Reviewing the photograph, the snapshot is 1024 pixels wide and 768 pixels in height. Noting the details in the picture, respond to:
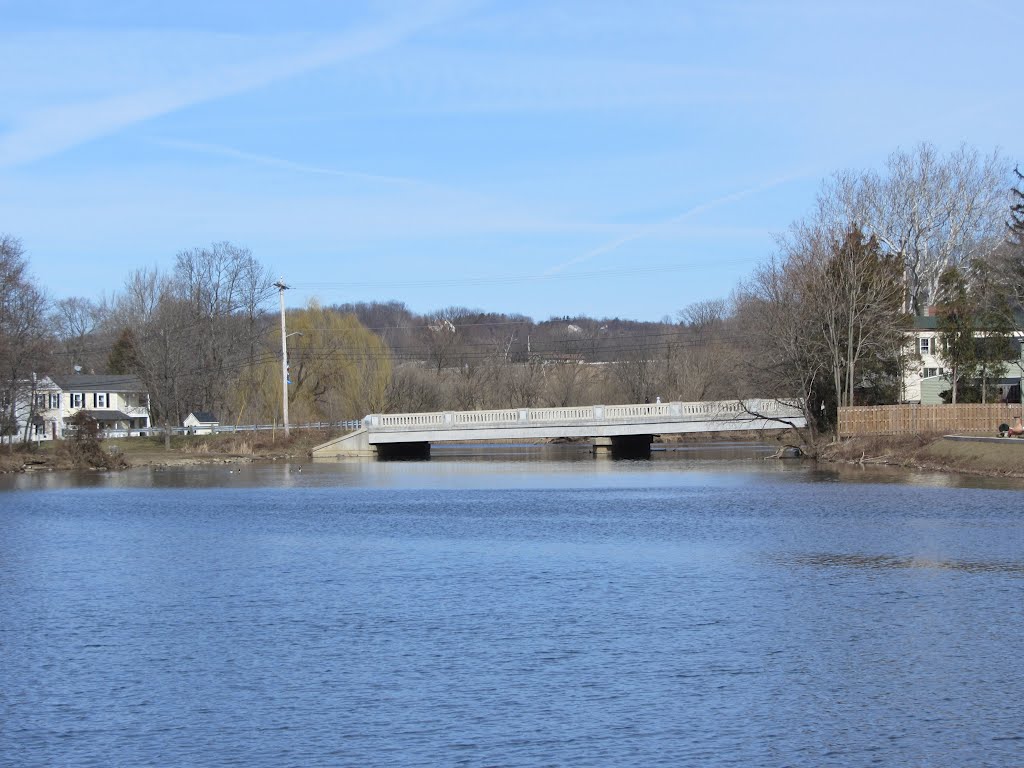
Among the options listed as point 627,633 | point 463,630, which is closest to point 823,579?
point 627,633

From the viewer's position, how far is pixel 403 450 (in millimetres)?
92625

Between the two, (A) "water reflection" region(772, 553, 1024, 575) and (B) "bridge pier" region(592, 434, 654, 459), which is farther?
(B) "bridge pier" region(592, 434, 654, 459)

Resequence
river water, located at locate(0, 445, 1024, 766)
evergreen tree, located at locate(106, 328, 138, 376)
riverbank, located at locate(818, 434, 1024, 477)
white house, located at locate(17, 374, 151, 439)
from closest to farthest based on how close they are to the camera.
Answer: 1. river water, located at locate(0, 445, 1024, 766)
2. riverbank, located at locate(818, 434, 1024, 477)
3. white house, located at locate(17, 374, 151, 439)
4. evergreen tree, located at locate(106, 328, 138, 376)

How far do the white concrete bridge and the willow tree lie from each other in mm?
6310

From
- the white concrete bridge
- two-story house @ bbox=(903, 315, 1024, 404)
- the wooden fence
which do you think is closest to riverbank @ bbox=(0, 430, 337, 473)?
the white concrete bridge

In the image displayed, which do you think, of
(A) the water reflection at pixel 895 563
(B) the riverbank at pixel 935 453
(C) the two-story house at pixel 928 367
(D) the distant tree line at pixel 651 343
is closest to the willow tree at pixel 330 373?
(D) the distant tree line at pixel 651 343

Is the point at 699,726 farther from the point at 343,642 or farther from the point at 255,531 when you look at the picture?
the point at 255,531

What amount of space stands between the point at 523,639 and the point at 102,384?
10987cm

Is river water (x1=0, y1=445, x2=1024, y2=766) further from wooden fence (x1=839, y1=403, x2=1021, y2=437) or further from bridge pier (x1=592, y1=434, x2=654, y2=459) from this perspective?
bridge pier (x1=592, y1=434, x2=654, y2=459)

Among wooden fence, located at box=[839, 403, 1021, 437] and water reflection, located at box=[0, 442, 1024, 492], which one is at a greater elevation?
wooden fence, located at box=[839, 403, 1021, 437]

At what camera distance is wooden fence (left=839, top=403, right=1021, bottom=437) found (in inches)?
2504

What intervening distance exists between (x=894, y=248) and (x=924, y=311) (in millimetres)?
6212

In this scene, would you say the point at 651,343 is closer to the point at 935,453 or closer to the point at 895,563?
the point at 935,453

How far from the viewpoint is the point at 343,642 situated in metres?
20.7
